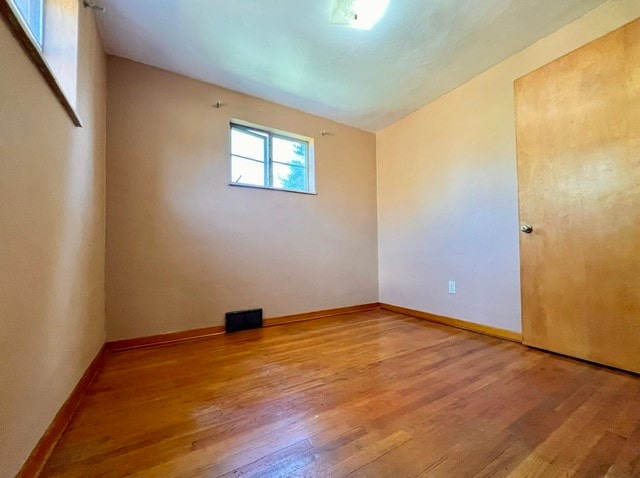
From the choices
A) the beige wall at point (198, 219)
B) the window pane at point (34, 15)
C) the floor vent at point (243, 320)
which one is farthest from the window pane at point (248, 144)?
the floor vent at point (243, 320)

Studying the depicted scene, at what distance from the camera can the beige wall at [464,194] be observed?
80.7 inches

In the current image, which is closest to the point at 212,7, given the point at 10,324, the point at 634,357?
the point at 10,324

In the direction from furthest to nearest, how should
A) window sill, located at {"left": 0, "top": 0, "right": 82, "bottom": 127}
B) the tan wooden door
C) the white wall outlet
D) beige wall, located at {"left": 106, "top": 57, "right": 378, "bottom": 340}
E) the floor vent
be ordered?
the white wall outlet → the floor vent → beige wall, located at {"left": 106, "top": 57, "right": 378, "bottom": 340} → the tan wooden door → window sill, located at {"left": 0, "top": 0, "right": 82, "bottom": 127}

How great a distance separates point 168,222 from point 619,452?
2832mm

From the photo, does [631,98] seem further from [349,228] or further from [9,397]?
[9,397]

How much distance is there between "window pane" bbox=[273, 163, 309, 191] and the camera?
2.80 meters

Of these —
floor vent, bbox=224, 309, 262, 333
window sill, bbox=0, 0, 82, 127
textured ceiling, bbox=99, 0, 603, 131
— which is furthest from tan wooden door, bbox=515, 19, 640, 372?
window sill, bbox=0, 0, 82, 127

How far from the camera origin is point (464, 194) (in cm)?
243

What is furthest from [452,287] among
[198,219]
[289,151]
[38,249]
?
[38,249]

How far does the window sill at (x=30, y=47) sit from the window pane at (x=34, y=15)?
27 centimetres

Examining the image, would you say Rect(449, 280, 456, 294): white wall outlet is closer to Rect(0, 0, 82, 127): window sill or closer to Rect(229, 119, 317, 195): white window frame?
Rect(229, 119, 317, 195): white window frame

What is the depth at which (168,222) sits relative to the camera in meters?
2.18

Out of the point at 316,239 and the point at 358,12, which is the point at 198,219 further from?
the point at 358,12

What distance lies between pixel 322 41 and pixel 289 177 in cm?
130
